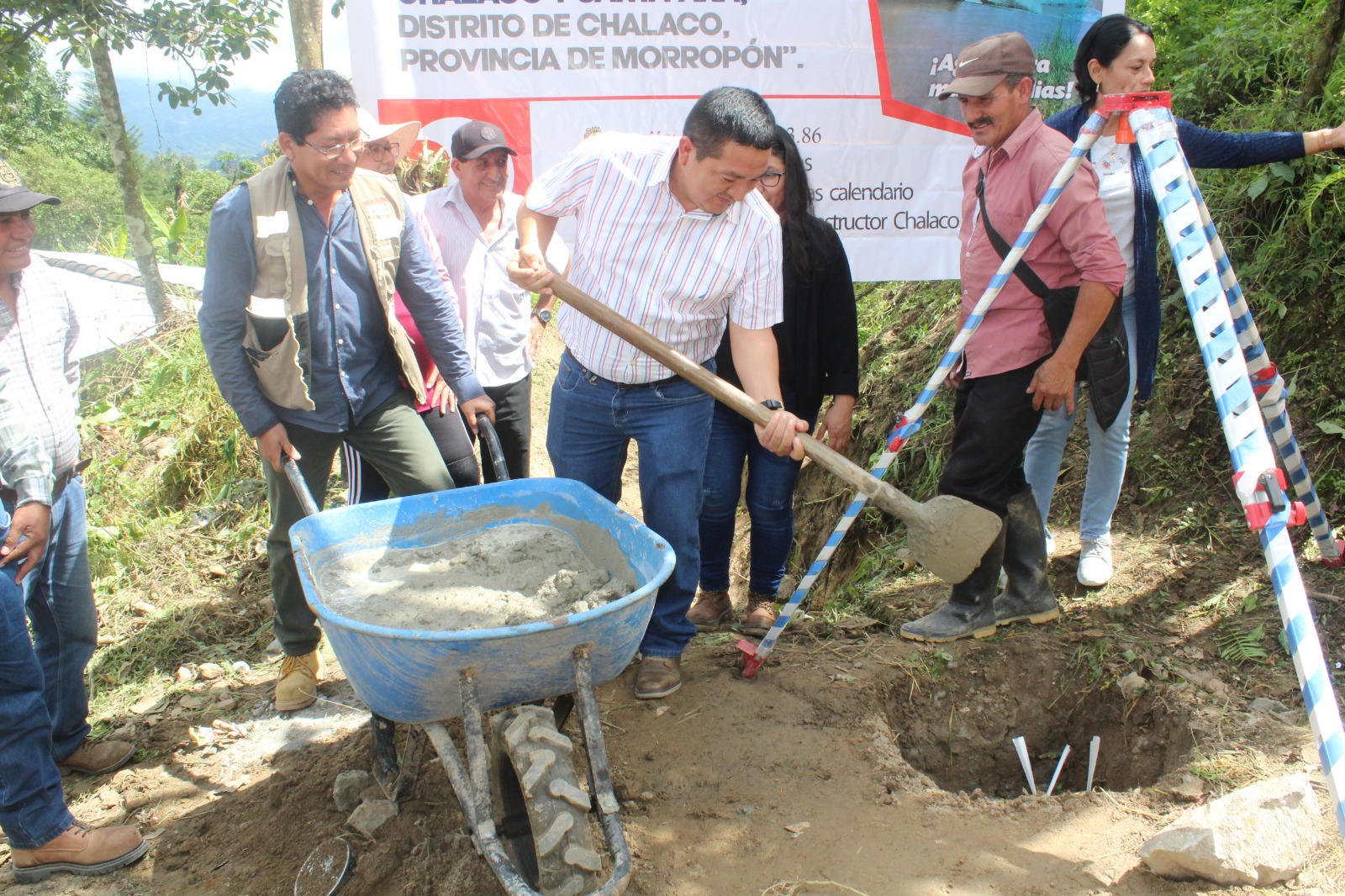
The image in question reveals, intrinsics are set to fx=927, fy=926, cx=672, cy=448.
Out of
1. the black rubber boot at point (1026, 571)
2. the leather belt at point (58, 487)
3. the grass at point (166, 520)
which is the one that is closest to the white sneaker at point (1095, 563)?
the black rubber boot at point (1026, 571)

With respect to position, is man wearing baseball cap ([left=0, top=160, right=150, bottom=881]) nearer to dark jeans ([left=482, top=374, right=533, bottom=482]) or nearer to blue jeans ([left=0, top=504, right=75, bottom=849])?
blue jeans ([left=0, top=504, right=75, bottom=849])

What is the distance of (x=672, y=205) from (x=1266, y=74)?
376 cm

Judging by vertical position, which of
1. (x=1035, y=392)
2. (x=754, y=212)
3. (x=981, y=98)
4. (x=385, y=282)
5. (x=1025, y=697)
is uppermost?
(x=981, y=98)

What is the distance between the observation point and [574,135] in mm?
4125

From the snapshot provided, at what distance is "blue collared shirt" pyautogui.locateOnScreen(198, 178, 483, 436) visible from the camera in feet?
9.21

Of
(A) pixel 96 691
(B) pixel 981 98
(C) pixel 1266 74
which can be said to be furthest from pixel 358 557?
(C) pixel 1266 74

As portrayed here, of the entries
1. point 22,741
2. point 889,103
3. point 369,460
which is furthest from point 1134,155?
point 22,741

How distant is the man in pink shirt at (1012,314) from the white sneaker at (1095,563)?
0.84 feet

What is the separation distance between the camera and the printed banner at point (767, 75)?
397cm

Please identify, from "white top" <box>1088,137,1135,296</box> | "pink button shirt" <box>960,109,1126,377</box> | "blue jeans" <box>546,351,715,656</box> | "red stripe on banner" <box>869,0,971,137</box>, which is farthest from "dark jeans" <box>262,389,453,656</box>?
"red stripe on banner" <box>869,0,971,137</box>

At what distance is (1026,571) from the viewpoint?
342 cm

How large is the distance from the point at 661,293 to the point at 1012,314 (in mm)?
1189

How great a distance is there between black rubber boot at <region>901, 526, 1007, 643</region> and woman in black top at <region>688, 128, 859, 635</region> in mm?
655

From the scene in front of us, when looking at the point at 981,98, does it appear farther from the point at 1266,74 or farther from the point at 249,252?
the point at 1266,74
